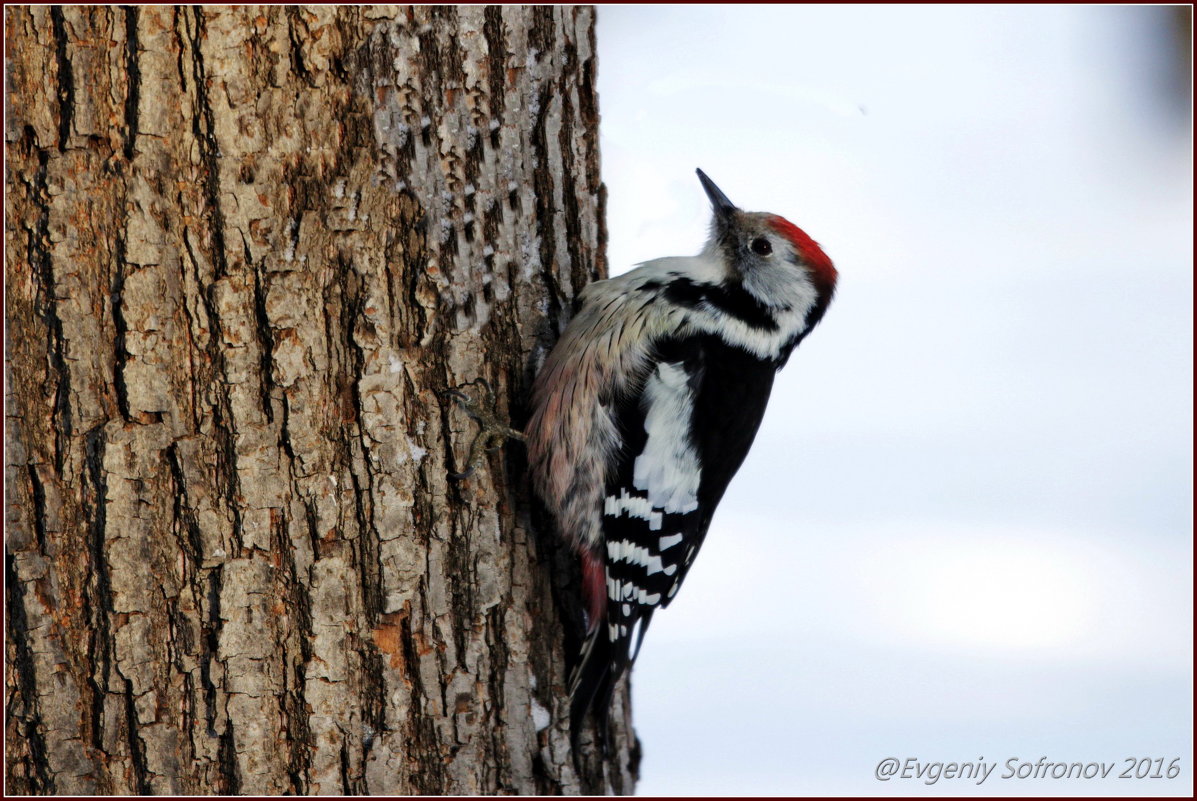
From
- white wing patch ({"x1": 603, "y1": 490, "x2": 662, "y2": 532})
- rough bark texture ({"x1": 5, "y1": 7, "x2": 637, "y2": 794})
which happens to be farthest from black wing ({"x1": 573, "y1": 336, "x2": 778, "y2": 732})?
rough bark texture ({"x1": 5, "y1": 7, "x2": 637, "y2": 794})

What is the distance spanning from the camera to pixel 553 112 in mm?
2051

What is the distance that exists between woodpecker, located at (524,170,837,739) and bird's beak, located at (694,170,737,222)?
13 cm

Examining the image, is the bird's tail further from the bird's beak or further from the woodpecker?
the bird's beak

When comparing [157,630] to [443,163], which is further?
[443,163]

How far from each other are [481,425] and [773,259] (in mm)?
976

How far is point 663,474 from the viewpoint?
90.0 inches

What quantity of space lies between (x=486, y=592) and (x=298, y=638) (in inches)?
15.8

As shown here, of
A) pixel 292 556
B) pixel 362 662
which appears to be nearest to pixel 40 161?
pixel 292 556

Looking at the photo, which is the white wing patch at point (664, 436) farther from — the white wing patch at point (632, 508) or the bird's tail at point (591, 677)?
the bird's tail at point (591, 677)

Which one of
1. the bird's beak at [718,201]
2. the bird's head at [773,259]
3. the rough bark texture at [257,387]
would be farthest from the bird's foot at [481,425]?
the bird's beak at [718,201]

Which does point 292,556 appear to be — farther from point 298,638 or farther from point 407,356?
point 407,356

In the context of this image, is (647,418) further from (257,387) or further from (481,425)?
(257,387)

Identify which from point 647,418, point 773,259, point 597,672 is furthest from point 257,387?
point 773,259

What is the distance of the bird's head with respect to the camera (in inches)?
96.8
